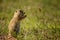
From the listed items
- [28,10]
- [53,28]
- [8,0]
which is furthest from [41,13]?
[8,0]

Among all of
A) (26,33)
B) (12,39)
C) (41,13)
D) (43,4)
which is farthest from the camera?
(43,4)

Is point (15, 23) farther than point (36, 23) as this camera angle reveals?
No

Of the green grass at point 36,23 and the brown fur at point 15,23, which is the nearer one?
the brown fur at point 15,23

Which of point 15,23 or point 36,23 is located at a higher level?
point 15,23

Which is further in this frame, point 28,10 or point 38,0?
point 38,0

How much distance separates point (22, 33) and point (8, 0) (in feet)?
21.2

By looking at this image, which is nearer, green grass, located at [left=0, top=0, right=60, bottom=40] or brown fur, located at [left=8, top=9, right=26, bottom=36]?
brown fur, located at [left=8, top=9, right=26, bottom=36]

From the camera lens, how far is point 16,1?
15320mm

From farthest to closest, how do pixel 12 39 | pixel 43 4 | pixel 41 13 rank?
pixel 43 4
pixel 41 13
pixel 12 39

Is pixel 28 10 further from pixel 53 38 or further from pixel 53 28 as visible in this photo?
pixel 53 38

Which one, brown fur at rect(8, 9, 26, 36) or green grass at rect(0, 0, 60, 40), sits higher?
brown fur at rect(8, 9, 26, 36)

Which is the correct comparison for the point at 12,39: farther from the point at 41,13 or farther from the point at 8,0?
the point at 8,0

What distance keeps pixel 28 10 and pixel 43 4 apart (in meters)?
2.33

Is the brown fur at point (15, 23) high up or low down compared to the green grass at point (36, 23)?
up
